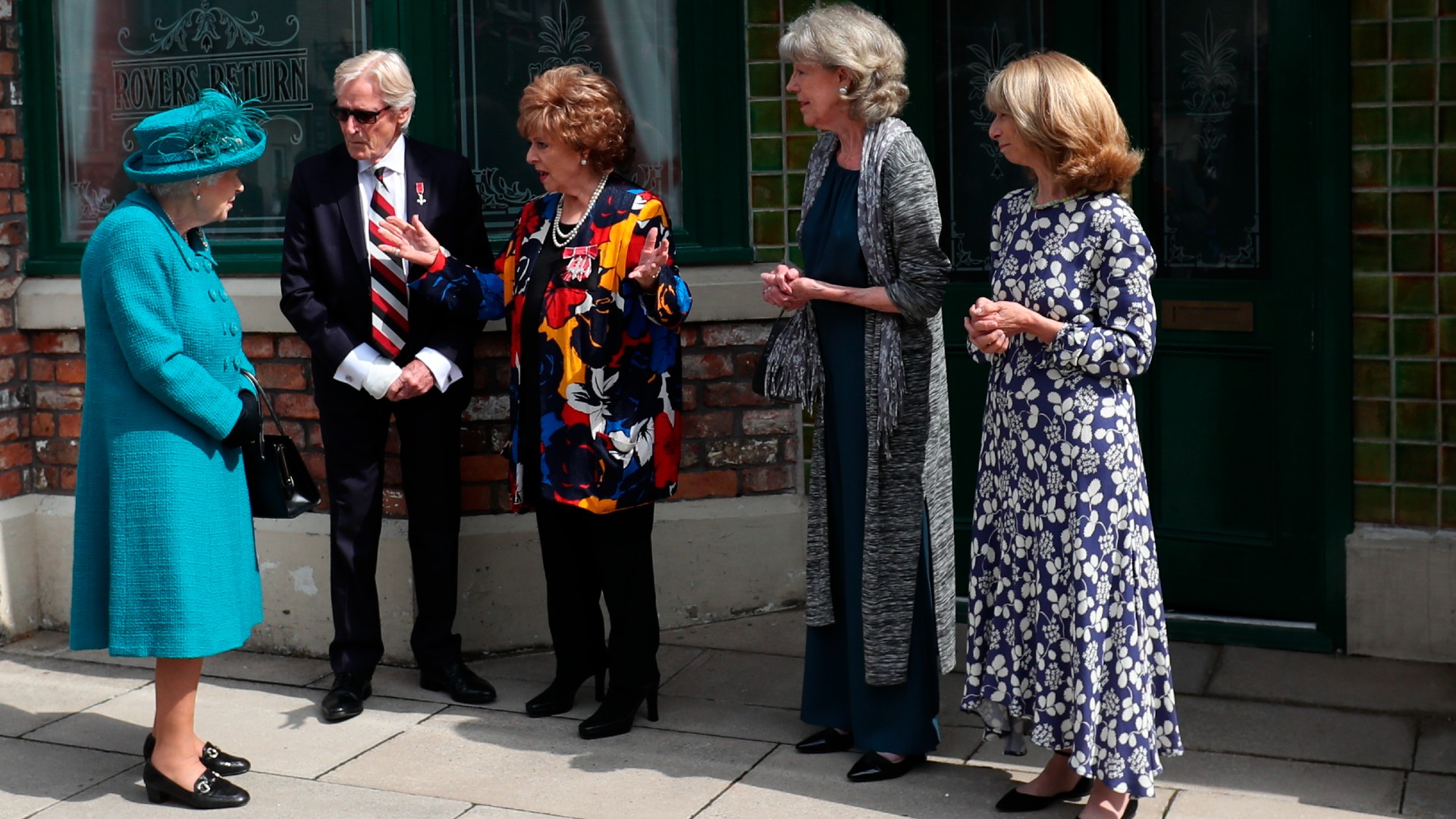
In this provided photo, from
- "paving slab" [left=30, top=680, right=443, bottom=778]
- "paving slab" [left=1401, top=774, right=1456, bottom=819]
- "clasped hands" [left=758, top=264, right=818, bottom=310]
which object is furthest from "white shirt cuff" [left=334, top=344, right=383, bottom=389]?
"paving slab" [left=1401, top=774, right=1456, bottom=819]

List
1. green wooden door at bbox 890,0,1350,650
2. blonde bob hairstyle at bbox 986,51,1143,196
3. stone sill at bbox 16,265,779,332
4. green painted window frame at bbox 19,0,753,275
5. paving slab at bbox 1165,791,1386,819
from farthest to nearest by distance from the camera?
green painted window frame at bbox 19,0,753,275
stone sill at bbox 16,265,779,332
green wooden door at bbox 890,0,1350,650
paving slab at bbox 1165,791,1386,819
blonde bob hairstyle at bbox 986,51,1143,196

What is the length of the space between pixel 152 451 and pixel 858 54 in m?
2.08

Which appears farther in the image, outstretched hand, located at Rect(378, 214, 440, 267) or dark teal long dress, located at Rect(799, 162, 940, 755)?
outstretched hand, located at Rect(378, 214, 440, 267)

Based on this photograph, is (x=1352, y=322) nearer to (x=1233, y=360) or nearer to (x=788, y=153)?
(x=1233, y=360)

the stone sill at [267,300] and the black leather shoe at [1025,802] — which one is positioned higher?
the stone sill at [267,300]

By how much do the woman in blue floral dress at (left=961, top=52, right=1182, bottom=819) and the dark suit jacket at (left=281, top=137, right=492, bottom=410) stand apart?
69.6 inches

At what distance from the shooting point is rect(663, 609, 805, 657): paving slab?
5379 millimetres

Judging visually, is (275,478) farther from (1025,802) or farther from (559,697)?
(1025,802)

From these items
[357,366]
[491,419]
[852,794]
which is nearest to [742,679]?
[852,794]

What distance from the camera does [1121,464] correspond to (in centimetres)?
375

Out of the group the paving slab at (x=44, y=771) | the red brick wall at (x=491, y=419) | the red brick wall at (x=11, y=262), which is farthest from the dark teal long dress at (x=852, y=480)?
the red brick wall at (x=11, y=262)

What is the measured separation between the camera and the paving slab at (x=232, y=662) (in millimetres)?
5227

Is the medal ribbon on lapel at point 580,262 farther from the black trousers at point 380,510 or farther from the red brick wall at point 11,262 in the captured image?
the red brick wall at point 11,262

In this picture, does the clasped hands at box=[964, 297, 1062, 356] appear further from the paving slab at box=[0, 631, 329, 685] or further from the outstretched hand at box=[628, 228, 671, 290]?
the paving slab at box=[0, 631, 329, 685]
